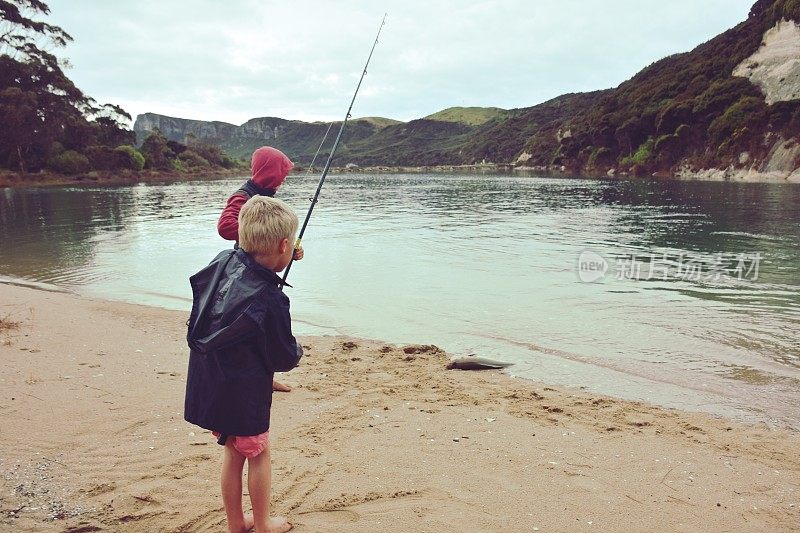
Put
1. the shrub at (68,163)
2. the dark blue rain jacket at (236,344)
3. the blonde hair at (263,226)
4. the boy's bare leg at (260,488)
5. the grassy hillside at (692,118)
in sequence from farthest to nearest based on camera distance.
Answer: the shrub at (68,163) < the grassy hillside at (692,118) < the boy's bare leg at (260,488) < the blonde hair at (263,226) < the dark blue rain jacket at (236,344)

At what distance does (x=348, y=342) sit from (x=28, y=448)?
13.1 ft

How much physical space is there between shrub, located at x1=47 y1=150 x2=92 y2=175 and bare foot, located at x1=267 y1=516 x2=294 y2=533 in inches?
3088

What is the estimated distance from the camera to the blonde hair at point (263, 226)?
2.69m

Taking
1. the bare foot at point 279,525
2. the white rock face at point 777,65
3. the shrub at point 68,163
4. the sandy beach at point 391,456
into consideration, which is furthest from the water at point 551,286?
the shrub at point 68,163

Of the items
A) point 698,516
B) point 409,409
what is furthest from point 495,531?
point 409,409

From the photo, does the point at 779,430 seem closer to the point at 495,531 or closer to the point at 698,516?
the point at 698,516

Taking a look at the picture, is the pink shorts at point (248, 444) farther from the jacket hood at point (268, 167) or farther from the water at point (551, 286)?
the water at point (551, 286)

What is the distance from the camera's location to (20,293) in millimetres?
9531

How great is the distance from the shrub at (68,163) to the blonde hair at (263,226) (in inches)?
3084

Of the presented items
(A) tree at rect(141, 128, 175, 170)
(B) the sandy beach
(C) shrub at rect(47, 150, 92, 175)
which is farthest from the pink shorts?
(A) tree at rect(141, 128, 175, 170)

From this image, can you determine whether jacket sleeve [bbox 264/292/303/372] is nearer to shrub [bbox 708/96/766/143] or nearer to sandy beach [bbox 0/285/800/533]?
sandy beach [bbox 0/285/800/533]

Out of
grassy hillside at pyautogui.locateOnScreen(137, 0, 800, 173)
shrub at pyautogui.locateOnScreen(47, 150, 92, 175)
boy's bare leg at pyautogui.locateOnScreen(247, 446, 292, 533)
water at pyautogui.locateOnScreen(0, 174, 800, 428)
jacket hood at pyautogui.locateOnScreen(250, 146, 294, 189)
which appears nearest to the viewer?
boy's bare leg at pyautogui.locateOnScreen(247, 446, 292, 533)

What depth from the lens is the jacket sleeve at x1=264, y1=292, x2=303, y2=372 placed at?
A: 2.62 meters

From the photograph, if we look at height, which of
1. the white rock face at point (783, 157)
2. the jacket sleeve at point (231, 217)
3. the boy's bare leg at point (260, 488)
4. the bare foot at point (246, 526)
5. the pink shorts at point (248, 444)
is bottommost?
the bare foot at point (246, 526)
